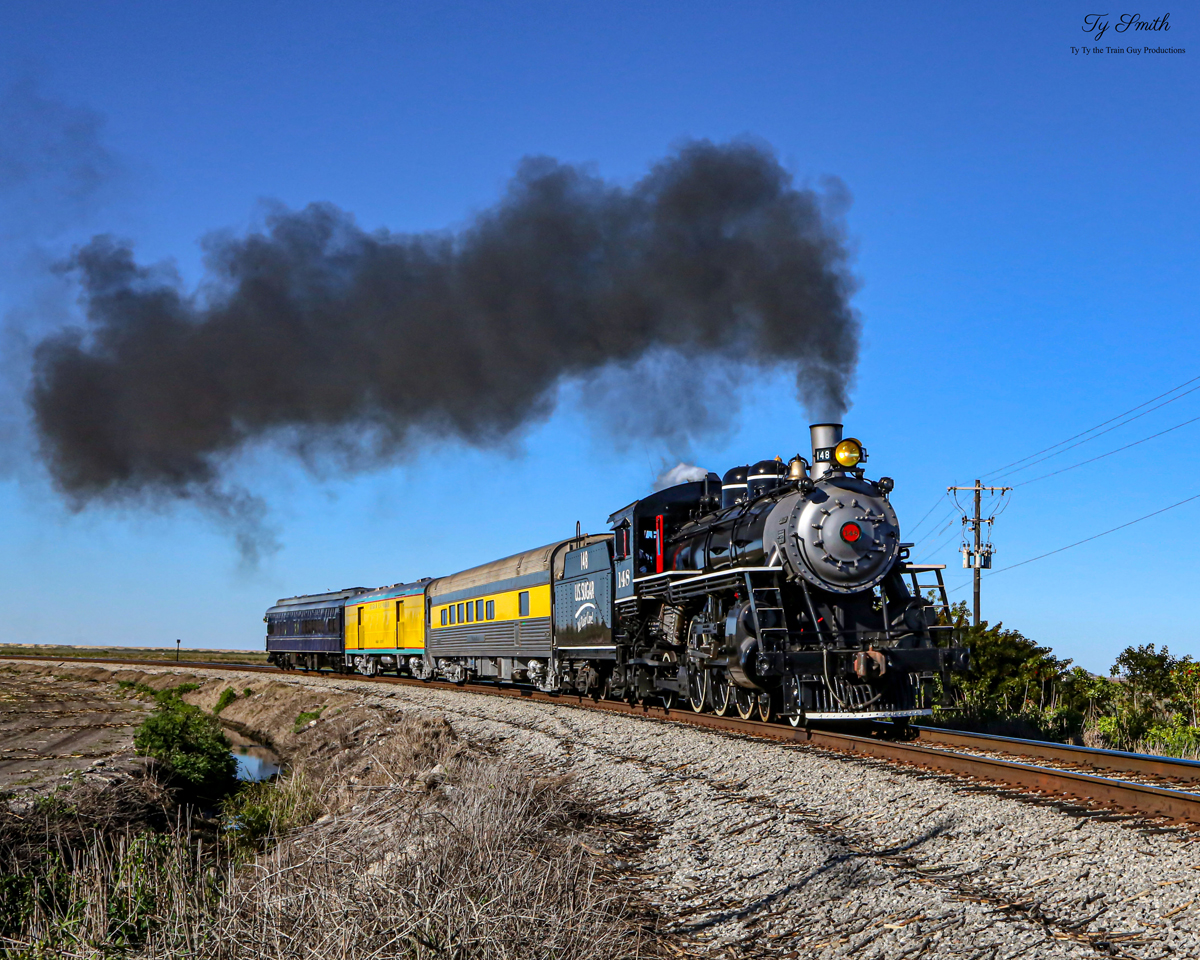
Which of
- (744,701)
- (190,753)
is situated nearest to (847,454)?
(744,701)

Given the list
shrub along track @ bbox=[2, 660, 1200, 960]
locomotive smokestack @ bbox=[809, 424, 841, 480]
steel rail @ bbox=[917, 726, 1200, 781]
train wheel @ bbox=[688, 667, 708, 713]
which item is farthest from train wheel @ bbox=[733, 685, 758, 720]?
locomotive smokestack @ bbox=[809, 424, 841, 480]

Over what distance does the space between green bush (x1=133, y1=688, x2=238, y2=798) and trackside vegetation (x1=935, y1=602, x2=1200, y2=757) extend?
1226cm

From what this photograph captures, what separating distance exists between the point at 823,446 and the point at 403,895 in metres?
Answer: 10.4

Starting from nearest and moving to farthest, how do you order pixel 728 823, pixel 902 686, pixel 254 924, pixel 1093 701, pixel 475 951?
pixel 475 951 < pixel 254 924 < pixel 728 823 < pixel 902 686 < pixel 1093 701

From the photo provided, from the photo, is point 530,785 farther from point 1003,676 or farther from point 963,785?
point 1003,676

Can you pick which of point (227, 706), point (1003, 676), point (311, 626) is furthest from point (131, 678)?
point (1003, 676)

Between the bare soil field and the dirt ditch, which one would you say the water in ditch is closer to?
the bare soil field

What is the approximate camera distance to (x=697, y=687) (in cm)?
1478

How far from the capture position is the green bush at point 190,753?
1694cm

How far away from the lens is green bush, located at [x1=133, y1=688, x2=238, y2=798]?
16.9 m

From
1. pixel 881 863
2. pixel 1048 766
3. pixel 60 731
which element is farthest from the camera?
pixel 60 731

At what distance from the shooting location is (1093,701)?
16125 millimetres

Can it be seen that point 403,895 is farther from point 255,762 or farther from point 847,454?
point 255,762

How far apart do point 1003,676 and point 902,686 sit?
22.3 ft
